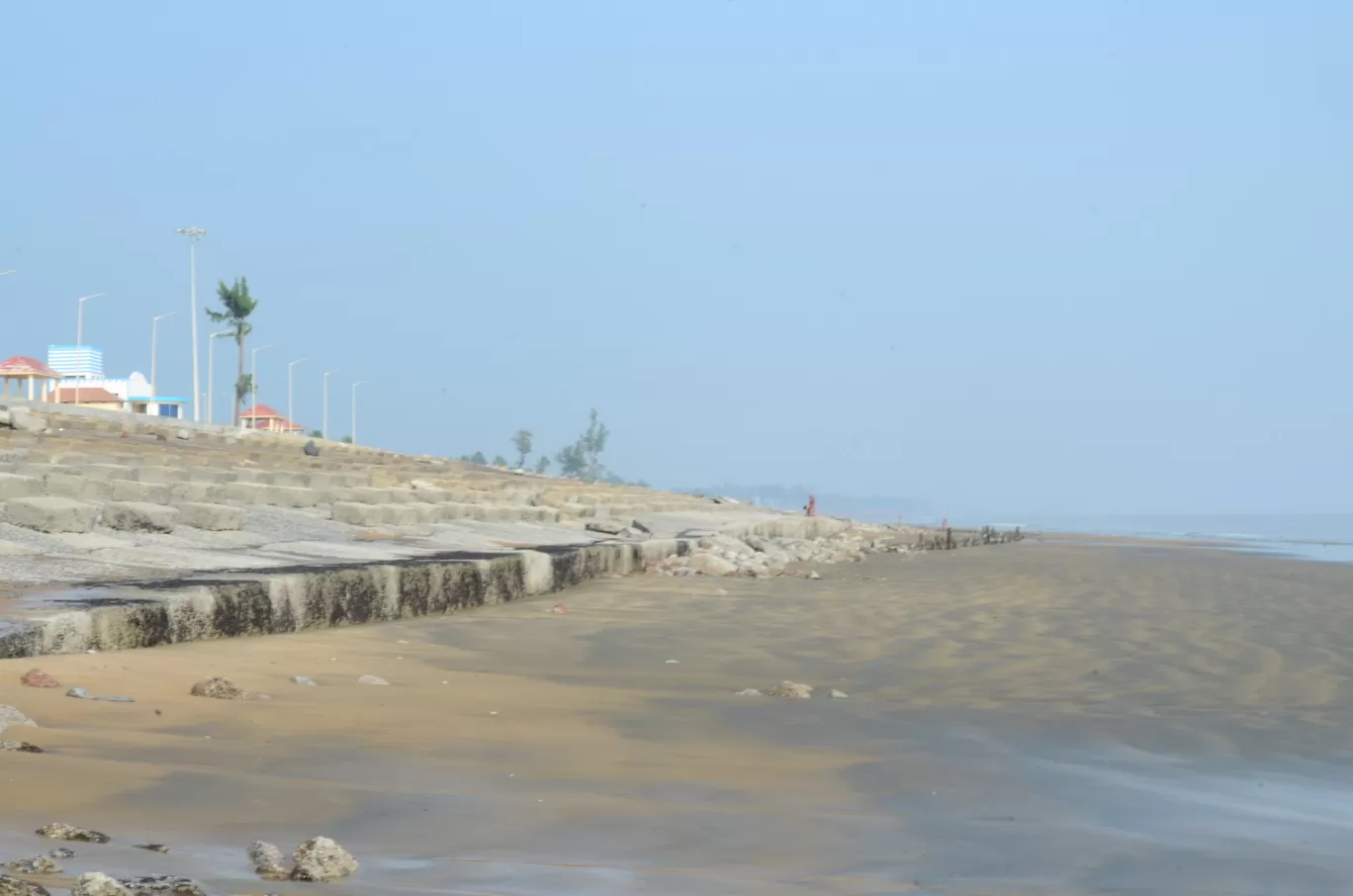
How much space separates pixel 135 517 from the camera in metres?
9.95

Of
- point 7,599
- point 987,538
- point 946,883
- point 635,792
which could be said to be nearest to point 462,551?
point 7,599

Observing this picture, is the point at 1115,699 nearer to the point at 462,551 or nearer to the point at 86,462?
the point at 462,551

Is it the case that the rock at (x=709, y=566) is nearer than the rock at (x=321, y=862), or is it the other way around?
the rock at (x=321, y=862)

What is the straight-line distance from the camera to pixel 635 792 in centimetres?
393

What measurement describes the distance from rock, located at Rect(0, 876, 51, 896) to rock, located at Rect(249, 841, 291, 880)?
18.5 inches

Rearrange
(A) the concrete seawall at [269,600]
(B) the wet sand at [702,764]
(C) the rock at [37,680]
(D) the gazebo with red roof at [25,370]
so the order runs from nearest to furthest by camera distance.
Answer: (B) the wet sand at [702,764], (C) the rock at [37,680], (A) the concrete seawall at [269,600], (D) the gazebo with red roof at [25,370]

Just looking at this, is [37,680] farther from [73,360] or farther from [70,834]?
[73,360]

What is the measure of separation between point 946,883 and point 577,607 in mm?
7950

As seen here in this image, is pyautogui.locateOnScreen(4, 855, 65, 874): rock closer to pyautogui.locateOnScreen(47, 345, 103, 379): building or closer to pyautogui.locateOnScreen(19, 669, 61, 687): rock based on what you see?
pyautogui.locateOnScreen(19, 669, 61, 687): rock

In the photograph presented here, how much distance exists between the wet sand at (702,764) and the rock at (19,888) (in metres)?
0.31

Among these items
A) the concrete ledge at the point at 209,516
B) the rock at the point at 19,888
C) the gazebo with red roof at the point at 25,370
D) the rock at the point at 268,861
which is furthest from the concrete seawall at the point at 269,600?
the gazebo with red roof at the point at 25,370

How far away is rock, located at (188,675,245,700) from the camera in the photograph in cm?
502

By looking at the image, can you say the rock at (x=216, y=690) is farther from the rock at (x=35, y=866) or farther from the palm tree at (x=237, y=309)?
the palm tree at (x=237, y=309)

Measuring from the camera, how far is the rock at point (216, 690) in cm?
502
